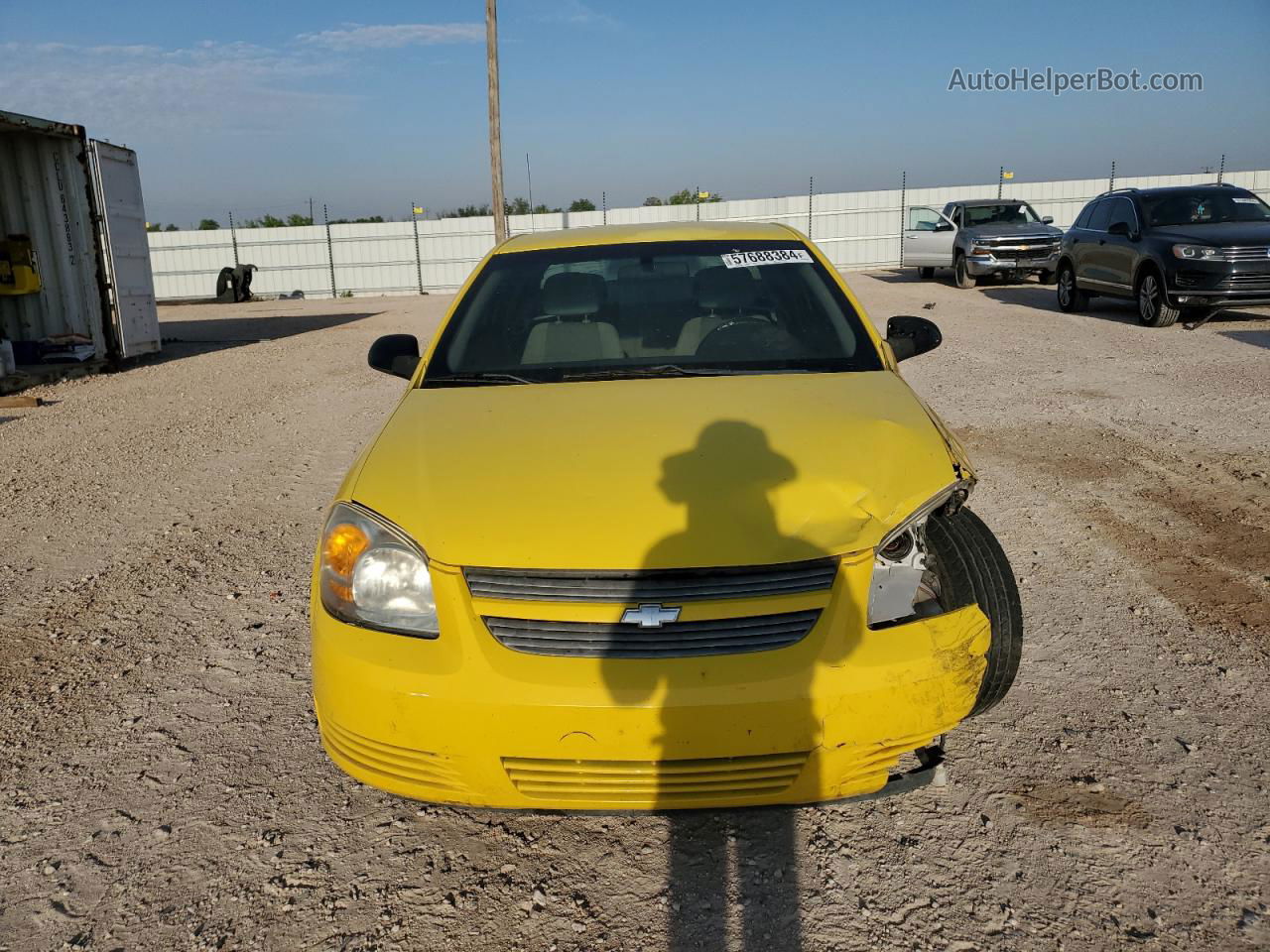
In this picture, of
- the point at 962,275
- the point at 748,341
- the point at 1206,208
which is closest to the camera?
the point at 748,341

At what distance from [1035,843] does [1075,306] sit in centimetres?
1419

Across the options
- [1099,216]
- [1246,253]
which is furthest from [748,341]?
[1099,216]

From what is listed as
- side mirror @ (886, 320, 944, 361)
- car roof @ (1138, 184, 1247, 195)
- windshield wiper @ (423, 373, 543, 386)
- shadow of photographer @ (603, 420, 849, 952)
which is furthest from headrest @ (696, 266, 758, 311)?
car roof @ (1138, 184, 1247, 195)

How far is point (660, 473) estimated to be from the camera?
2.37 meters

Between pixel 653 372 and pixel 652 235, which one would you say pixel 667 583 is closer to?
pixel 653 372

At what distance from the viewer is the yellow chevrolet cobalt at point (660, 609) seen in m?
2.02

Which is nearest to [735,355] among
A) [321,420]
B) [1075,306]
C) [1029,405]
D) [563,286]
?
[563,286]

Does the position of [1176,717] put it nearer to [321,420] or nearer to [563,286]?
[563,286]

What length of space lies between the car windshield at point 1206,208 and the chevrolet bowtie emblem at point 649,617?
13.0 meters

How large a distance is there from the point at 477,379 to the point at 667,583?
139cm

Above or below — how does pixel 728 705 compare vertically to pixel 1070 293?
above

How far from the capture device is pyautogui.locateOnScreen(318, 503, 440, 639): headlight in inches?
86.9

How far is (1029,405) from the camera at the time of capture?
313 inches

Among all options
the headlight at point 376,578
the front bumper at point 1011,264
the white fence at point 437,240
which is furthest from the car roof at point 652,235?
the white fence at point 437,240
